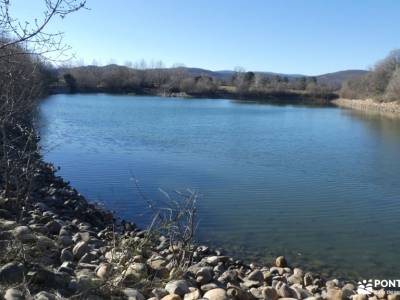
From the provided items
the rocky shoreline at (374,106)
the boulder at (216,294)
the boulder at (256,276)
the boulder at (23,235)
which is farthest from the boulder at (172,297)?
the rocky shoreline at (374,106)

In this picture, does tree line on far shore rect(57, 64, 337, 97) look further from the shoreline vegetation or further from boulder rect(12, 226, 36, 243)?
boulder rect(12, 226, 36, 243)

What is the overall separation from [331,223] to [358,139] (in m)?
18.0

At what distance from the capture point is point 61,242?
20.7 feet

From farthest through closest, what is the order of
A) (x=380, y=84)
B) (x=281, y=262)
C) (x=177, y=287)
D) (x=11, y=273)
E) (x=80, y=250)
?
(x=380, y=84)
(x=281, y=262)
(x=80, y=250)
(x=177, y=287)
(x=11, y=273)

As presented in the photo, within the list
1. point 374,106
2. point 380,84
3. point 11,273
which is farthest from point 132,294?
point 380,84

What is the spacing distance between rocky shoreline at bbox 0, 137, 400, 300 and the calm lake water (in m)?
1.40

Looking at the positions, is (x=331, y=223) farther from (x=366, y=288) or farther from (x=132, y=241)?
(x=132, y=241)

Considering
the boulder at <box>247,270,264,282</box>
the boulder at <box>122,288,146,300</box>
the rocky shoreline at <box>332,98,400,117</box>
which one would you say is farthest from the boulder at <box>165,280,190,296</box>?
the rocky shoreline at <box>332,98,400,117</box>

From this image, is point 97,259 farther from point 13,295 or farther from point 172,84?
point 172,84

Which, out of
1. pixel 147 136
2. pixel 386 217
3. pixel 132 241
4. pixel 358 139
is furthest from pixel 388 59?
pixel 132 241

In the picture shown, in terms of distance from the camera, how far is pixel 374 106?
63062mm

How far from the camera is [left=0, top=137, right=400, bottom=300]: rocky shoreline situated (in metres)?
4.31

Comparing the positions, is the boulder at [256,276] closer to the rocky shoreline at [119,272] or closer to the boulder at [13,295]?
the rocky shoreline at [119,272]

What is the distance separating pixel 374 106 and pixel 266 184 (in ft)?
175
